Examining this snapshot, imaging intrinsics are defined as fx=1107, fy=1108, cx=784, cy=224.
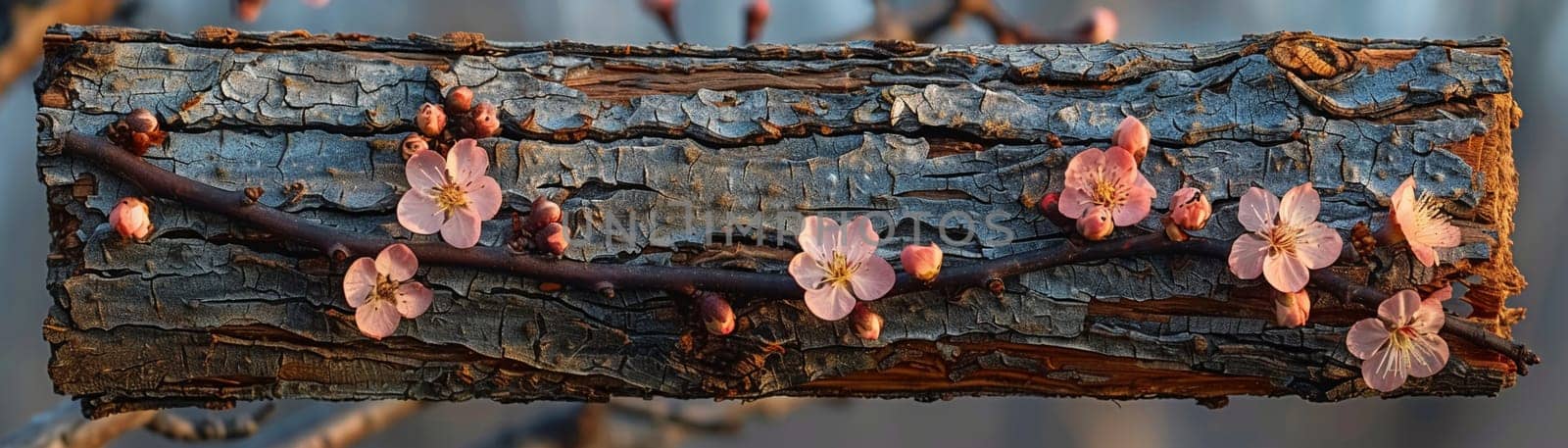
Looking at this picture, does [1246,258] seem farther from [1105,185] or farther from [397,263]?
[397,263]

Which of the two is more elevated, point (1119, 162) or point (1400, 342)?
point (1119, 162)

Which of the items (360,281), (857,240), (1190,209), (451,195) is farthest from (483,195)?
(1190,209)

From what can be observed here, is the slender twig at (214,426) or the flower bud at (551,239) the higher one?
the flower bud at (551,239)

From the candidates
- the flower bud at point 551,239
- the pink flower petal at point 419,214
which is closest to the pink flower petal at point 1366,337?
the flower bud at point 551,239

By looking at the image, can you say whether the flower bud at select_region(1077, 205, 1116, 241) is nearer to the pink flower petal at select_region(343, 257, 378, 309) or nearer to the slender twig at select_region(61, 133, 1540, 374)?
the slender twig at select_region(61, 133, 1540, 374)

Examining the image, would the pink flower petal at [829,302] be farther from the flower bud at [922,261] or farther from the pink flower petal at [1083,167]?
the pink flower petal at [1083,167]

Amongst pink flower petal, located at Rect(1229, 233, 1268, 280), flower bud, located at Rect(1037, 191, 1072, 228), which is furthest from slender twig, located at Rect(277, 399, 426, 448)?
pink flower petal, located at Rect(1229, 233, 1268, 280)
